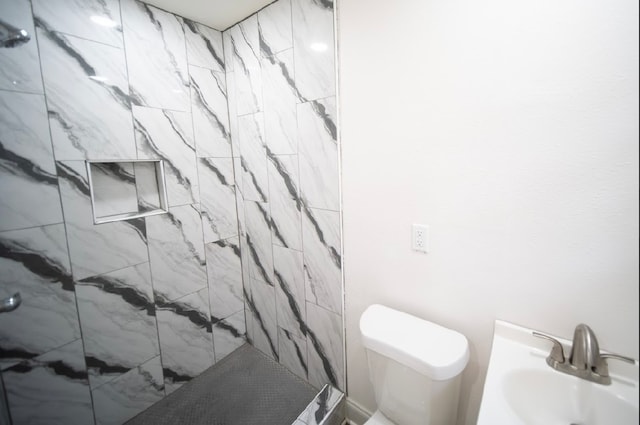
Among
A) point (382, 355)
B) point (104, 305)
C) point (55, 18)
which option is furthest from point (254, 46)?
point (382, 355)

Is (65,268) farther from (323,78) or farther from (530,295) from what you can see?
(530,295)

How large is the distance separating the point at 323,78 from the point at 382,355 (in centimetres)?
130

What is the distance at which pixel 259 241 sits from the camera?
186cm

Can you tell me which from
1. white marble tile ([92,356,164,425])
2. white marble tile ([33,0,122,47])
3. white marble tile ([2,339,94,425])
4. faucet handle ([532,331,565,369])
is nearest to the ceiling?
white marble tile ([33,0,122,47])

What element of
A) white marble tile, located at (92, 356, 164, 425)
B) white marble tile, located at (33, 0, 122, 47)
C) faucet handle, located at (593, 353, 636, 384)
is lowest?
white marble tile, located at (92, 356, 164, 425)

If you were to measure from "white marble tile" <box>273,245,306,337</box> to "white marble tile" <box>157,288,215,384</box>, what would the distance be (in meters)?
0.53

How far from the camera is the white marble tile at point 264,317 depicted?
1.88m

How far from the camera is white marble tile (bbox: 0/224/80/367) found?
3.76 ft

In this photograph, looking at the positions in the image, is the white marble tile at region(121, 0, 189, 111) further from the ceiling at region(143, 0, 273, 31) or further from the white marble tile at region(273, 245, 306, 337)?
the white marble tile at region(273, 245, 306, 337)

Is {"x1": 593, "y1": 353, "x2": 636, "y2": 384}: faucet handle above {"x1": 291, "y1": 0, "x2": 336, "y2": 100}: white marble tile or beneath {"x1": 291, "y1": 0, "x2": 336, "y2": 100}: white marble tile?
beneath

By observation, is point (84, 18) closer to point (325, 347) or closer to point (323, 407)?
point (325, 347)

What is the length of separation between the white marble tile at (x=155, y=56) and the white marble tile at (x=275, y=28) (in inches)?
19.6

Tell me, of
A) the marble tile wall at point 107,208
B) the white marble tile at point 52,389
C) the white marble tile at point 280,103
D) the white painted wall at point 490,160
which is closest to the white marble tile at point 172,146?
the marble tile wall at point 107,208

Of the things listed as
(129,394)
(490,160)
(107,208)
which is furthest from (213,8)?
(129,394)
